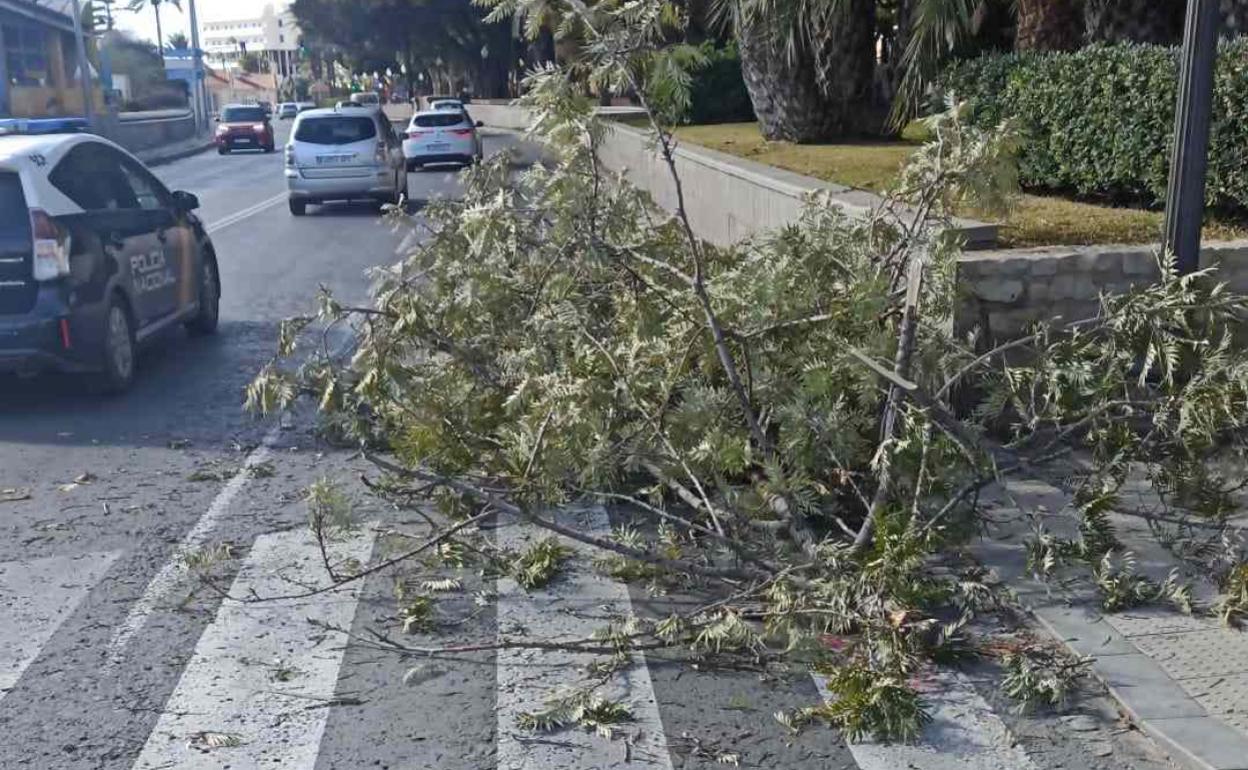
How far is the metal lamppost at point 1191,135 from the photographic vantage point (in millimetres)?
6941

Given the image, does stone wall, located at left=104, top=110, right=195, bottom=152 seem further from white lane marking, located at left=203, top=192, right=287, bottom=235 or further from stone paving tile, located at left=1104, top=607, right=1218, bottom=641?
stone paving tile, located at left=1104, top=607, right=1218, bottom=641

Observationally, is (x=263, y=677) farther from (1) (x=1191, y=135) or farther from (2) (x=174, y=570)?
(1) (x=1191, y=135)

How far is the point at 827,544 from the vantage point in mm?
5637

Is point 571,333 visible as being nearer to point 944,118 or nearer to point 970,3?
point 944,118

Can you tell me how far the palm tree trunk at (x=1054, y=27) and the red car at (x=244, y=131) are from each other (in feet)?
146

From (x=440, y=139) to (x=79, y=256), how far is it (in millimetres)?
27731

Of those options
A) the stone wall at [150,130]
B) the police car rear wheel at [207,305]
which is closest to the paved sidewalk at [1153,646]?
the police car rear wheel at [207,305]

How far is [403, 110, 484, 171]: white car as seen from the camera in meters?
36.7

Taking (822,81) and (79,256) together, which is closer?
(79,256)

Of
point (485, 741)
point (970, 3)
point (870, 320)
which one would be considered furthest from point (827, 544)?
point (970, 3)

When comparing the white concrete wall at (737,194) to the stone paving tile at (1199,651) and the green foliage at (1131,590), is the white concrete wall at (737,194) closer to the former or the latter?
the green foliage at (1131,590)

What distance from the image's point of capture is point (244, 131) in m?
54.5

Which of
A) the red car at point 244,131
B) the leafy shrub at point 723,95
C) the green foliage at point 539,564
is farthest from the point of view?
the red car at point 244,131

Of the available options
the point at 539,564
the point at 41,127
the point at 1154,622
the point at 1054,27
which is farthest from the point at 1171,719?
the point at 1054,27
